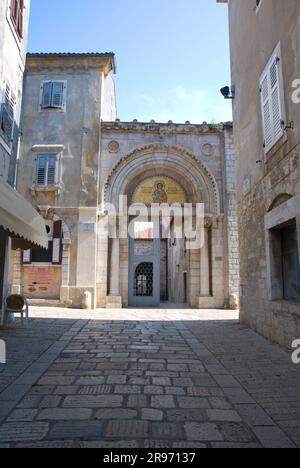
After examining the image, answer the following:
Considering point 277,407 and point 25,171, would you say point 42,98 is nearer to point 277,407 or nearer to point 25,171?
point 25,171

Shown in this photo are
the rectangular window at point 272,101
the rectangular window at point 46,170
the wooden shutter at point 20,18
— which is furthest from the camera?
the rectangular window at point 46,170

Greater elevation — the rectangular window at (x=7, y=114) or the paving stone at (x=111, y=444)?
the rectangular window at (x=7, y=114)

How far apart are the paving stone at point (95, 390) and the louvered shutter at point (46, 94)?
13.6 metres

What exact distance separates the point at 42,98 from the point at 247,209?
1078cm

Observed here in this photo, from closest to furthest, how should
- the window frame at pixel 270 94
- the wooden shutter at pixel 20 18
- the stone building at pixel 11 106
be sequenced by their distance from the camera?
1. the window frame at pixel 270 94
2. the stone building at pixel 11 106
3. the wooden shutter at pixel 20 18

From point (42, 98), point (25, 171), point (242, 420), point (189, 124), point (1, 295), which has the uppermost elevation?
point (42, 98)

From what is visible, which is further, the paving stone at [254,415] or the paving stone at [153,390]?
the paving stone at [153,390]

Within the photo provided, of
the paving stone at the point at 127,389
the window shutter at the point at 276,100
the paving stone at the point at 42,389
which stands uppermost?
the window shutter at the point at 276,100

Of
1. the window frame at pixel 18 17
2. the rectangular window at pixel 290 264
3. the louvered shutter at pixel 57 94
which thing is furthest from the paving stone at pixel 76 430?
the louvered shutter at pixel 57 94

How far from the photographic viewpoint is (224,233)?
1464 cm

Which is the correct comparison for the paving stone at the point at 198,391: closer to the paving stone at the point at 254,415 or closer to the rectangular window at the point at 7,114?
the paving stone at the point at 254,415

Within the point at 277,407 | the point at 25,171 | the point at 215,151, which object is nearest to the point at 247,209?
the point at 277,407

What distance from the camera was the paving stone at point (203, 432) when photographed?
2.81 m

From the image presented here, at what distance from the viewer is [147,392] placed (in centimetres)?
394
